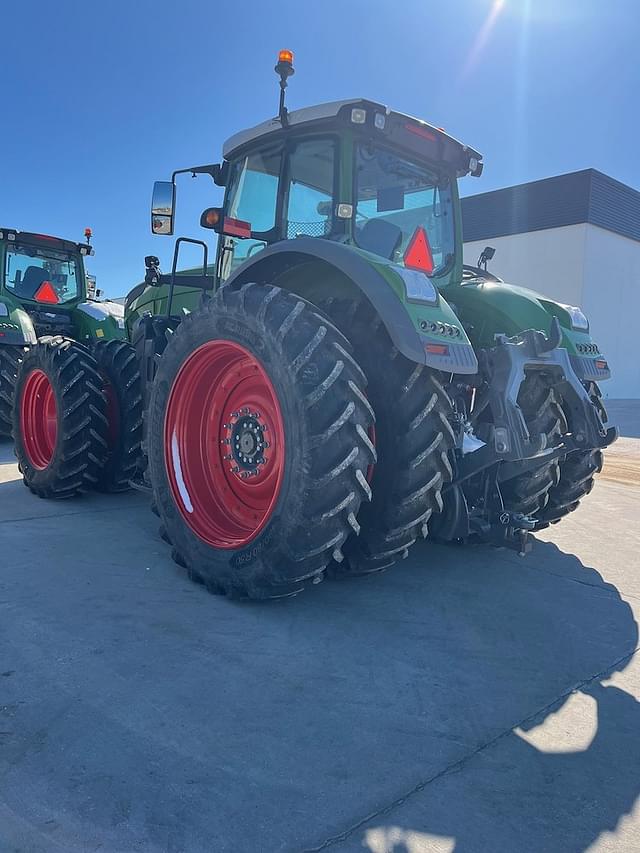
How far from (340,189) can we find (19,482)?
3928 mm

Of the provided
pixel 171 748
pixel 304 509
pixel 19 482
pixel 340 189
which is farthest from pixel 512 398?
pixel 19 482

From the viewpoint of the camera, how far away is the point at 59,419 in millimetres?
4750

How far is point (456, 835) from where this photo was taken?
1697 millimetres

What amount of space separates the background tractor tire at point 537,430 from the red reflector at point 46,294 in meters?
7.97

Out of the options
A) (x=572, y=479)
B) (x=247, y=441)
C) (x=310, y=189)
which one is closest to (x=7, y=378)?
(x=310, y=189)

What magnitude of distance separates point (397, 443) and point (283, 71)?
7.31 feet

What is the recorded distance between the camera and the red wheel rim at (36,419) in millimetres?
5344

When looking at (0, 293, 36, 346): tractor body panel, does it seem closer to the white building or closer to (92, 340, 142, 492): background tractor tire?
(92, 340, 142, 492): background tractor tire

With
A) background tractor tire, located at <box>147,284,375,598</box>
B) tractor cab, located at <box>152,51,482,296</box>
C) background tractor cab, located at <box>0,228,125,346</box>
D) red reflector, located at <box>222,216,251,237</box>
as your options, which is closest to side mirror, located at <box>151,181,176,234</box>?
tractor cab, located at <box>152,51,482,296</box>

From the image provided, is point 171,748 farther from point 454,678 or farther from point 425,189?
point 425,189

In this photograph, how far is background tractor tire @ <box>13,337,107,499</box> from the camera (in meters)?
4.76

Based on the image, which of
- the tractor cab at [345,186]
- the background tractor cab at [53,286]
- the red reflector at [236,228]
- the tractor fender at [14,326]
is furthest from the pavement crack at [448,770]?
the background tractor cab at [53,286]

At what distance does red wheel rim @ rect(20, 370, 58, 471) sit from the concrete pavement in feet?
5.94

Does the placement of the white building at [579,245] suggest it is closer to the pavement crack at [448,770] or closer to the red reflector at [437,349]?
the red reflector at [437,349]
